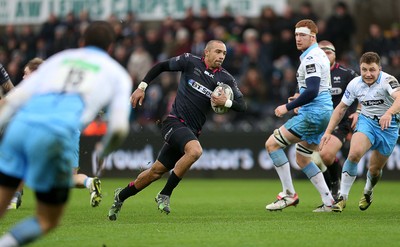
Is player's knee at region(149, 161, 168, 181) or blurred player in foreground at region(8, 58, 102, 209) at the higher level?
player's knee at region(149, 161, 168, 181)

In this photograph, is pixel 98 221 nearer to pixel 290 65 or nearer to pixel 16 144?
pixel 16 144

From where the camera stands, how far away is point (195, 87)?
1261cm

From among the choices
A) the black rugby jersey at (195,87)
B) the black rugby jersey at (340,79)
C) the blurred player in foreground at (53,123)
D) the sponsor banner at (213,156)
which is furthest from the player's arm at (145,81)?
the sponsor banner at (213,156)

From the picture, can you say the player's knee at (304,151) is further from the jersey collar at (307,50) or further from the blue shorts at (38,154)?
the blue shorts at (38,154)

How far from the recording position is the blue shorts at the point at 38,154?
682cm

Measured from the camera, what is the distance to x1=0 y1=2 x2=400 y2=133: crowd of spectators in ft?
74.5

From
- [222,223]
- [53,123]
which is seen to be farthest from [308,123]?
[53,123]

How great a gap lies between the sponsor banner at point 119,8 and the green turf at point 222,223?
962 cm

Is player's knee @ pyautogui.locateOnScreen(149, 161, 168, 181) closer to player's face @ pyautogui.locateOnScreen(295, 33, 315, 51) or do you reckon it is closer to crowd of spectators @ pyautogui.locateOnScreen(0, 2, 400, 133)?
player's face @ pyautogui.locateOnScreen(295, 33, 315, 51)

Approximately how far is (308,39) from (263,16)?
1169cm

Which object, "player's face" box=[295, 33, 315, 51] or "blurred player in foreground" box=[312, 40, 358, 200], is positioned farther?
"blurred player in foreground" box=[312, 40, 358, 200]

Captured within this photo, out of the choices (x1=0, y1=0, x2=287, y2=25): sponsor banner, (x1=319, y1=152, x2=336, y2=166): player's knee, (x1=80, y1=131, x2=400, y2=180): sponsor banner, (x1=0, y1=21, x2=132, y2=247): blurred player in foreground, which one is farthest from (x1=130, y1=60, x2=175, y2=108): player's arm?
(x1=0, y1=0, x2=287, y2=25): sponsor banner

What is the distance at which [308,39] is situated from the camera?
12.8 metres

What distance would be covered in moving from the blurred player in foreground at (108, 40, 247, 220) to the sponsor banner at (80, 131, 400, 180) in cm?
899
